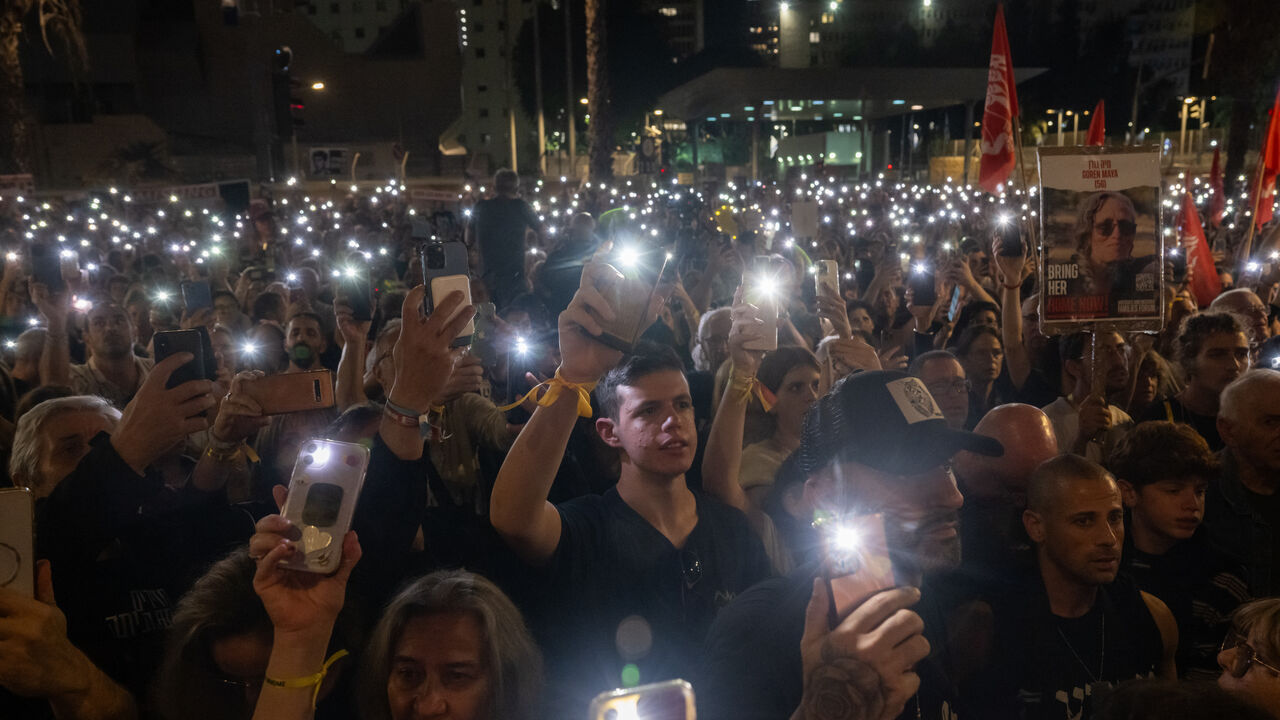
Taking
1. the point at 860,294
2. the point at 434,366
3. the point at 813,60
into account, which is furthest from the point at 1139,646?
the point at 813,60

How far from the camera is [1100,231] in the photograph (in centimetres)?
434

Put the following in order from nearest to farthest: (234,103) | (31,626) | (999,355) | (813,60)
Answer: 1. (31,626)
2. (999,355)
3. (234,103)
4. (813,60)

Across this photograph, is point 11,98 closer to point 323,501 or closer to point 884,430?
point 323,501

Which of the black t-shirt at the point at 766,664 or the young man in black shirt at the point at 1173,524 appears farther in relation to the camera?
the young man in black shirt at the point at 1173,524

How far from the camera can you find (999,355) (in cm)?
561

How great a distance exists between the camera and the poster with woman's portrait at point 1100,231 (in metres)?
4.29

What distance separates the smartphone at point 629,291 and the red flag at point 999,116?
19.0 feet

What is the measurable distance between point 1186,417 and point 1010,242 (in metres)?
1.33

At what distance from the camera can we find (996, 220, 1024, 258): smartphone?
529cm

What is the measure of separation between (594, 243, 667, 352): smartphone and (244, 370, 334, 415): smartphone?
1.08 meters

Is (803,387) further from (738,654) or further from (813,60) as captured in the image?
(813,60)

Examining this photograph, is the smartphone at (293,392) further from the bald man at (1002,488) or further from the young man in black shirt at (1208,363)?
the young man in black shirt at (1208,363)

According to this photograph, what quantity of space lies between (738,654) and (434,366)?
1.02 meters

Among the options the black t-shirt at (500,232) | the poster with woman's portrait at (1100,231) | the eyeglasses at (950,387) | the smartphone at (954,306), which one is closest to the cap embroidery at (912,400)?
the eyeglasses at (950,387)
